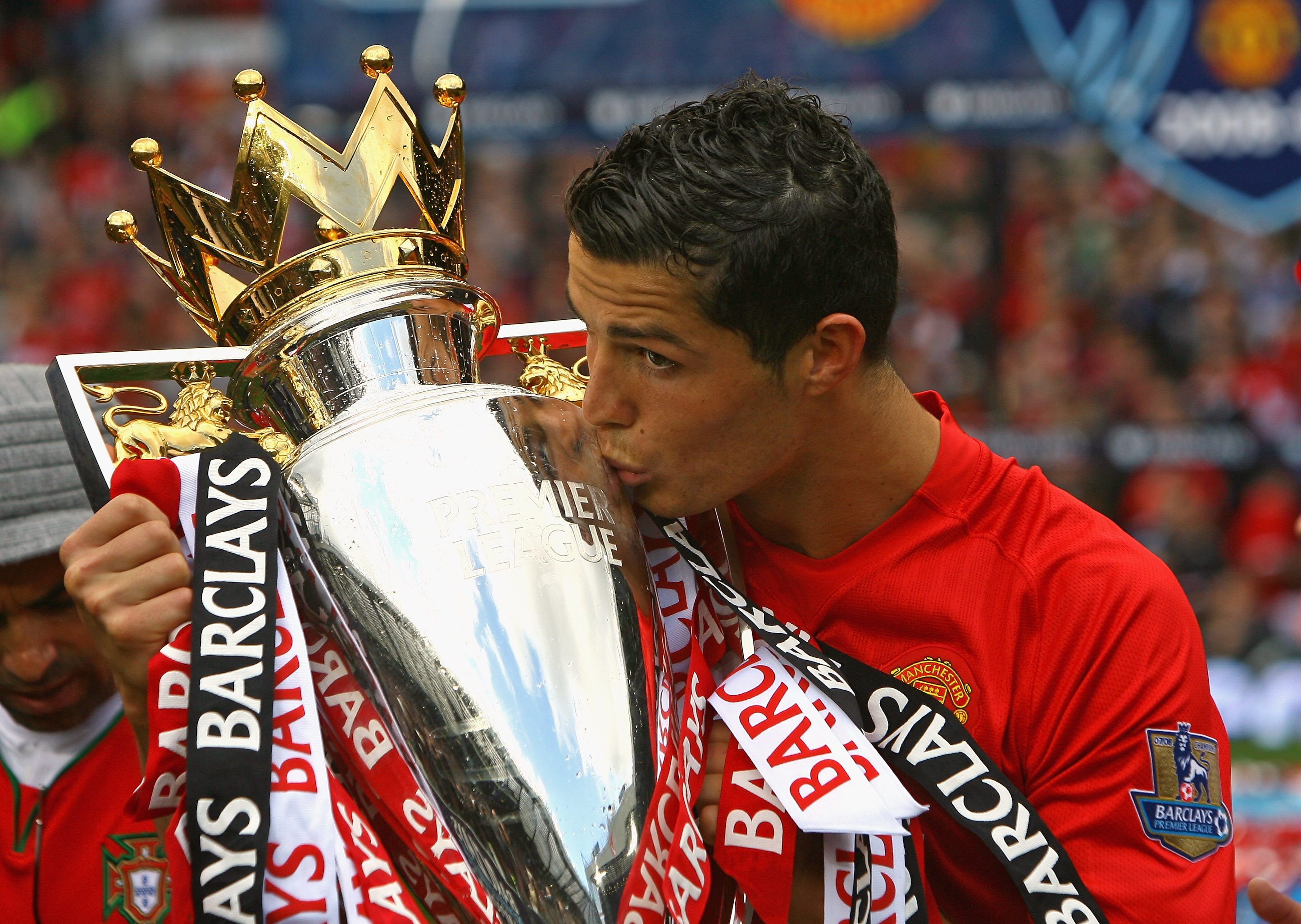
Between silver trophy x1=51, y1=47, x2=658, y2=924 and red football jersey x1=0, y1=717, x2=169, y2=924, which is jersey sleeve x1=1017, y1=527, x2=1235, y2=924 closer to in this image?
silver trophy x1=51, y1=47, x2=658, y2=924

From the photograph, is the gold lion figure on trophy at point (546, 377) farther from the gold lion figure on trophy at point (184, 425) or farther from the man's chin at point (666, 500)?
the gold lion figure on trophy at point (184, 425)

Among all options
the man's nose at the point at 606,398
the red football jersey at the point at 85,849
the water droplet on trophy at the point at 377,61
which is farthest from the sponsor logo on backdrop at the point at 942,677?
the red football jersey at the point at 85,849

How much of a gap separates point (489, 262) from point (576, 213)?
6.74m

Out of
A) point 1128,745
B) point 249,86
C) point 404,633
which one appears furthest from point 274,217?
point 1128,745

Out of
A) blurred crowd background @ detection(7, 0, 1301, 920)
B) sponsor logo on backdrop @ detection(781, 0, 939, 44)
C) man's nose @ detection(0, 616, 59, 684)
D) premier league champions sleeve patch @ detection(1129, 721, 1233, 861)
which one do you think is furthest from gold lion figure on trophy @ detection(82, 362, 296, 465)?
sponsor logo on backdrop @ detection(781, 0, 939, 44)

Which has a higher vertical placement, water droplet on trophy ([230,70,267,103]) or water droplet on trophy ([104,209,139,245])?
water droplet on trophy ([230,70,267,103])

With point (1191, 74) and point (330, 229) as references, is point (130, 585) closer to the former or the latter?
point (330, 229)

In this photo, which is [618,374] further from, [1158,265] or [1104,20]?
[1158,265]

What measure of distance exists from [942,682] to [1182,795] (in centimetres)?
31

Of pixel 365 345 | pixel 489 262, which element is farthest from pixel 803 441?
pixel 489 262

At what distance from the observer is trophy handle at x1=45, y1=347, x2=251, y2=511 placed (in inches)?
62.9

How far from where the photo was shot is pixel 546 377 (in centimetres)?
188

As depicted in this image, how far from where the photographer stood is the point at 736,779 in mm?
1560

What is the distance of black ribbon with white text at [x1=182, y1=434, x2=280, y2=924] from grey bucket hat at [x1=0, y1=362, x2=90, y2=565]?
2.45ft
